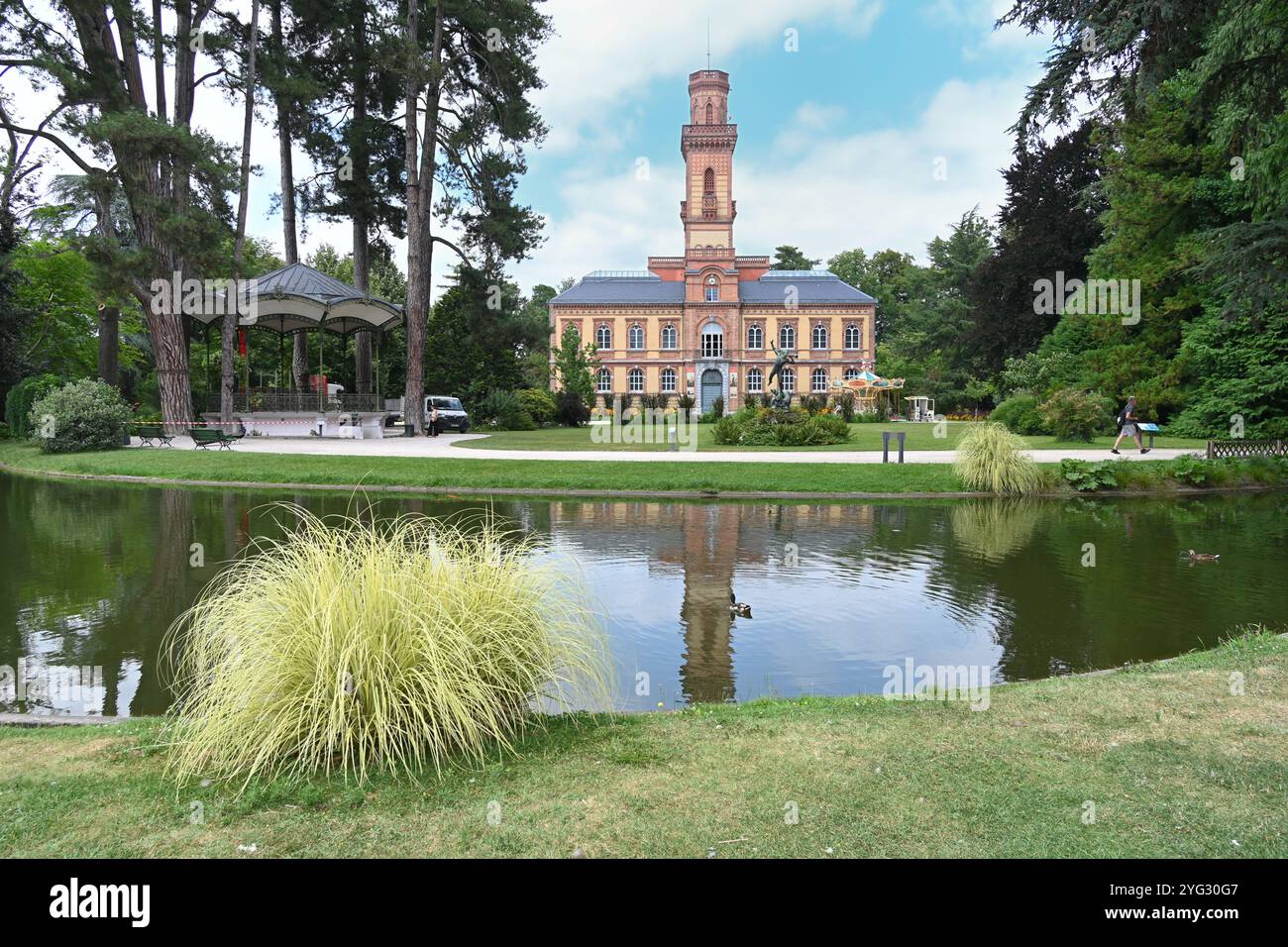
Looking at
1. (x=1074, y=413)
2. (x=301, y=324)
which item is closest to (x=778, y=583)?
(x=1074, y=413)

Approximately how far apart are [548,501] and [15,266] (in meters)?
31.6

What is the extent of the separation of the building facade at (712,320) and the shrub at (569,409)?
2077cm

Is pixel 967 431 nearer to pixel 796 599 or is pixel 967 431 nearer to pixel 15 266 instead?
pixel 796 599

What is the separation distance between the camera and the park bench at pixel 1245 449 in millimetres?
18875

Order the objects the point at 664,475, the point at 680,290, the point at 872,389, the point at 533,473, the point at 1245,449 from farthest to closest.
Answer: the point at 680,290
the point at 872,389
the point at 1245,449
the point at 533,473
the point at 664,475

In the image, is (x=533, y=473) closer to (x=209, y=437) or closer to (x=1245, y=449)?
(x=209, y=437)

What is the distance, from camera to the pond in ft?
19.4

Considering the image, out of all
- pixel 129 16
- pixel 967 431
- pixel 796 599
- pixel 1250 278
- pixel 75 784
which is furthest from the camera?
pixel 129 16

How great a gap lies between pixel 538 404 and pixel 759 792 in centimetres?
4101

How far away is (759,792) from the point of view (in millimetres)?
3398

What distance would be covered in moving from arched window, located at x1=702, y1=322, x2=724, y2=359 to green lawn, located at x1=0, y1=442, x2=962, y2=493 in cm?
4893

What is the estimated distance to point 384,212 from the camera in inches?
1353
